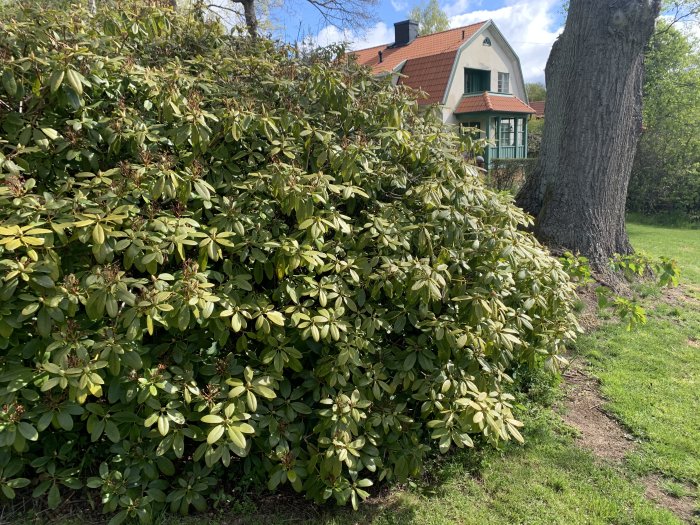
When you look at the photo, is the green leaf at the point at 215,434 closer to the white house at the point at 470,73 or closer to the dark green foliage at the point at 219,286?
the dark green foliage at the point at 219,286

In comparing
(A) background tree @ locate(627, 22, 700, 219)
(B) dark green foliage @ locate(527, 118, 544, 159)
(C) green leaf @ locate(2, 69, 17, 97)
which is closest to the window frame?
(B) dark green foliage @ locate(527, 118, 544, 159)

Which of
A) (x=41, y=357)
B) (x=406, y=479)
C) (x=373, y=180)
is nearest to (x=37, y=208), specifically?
(x=41, y=357)

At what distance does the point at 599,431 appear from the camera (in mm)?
3381

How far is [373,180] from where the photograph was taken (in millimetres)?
2783

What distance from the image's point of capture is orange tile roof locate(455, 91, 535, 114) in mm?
23156

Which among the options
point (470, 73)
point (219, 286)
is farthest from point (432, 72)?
point (219, 286)

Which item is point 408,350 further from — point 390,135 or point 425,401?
point 390,135

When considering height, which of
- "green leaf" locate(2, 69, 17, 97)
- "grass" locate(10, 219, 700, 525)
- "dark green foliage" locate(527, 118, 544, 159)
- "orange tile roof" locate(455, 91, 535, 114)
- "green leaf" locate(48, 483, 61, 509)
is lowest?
"grass" locate(10, 219, 700, 525)

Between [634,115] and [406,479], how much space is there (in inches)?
201

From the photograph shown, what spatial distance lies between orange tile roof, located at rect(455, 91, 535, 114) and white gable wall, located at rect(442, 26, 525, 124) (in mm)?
383

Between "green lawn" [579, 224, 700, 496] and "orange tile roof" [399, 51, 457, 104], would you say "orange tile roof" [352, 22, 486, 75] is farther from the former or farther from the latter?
"green lawn" [579, 224, 700, 496]

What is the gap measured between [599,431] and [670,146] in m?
13.4

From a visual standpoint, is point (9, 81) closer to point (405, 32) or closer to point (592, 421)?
point (592, 421)

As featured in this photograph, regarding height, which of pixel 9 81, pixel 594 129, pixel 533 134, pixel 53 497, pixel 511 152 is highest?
pixel 533 134
